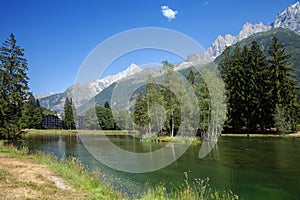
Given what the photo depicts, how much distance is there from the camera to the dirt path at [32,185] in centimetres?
866

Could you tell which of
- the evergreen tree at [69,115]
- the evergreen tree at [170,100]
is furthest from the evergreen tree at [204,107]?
the evergreen tree at [69,115]

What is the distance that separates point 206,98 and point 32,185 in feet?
122

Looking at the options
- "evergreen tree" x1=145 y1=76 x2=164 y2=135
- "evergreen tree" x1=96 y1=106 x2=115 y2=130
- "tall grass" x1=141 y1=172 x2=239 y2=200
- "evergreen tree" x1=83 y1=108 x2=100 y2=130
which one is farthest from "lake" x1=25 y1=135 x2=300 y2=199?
"evergreen tree" x1=96 y1=106 x2=115 y2=130

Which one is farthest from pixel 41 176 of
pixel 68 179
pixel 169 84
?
pixel 169 84

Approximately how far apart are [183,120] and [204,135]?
4.21 metres

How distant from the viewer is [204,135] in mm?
44469

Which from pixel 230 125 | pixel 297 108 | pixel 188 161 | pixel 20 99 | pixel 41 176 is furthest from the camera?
pixel 230 125

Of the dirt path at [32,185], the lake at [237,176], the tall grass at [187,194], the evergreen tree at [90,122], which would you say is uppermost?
the evergreen tree at [90,122]

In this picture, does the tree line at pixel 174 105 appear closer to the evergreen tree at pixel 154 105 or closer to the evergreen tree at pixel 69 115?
the evergreen tree at pixel 154 105

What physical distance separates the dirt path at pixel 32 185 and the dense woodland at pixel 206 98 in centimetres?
2737

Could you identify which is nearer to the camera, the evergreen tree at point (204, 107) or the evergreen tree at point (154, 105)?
the evergreen tree at point (204, 107)

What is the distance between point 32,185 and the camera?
9.92m

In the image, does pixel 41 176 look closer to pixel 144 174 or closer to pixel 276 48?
pixel 144 174

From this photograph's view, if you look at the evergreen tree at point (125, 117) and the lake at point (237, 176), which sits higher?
the evergreen tree at point (125, 117)
